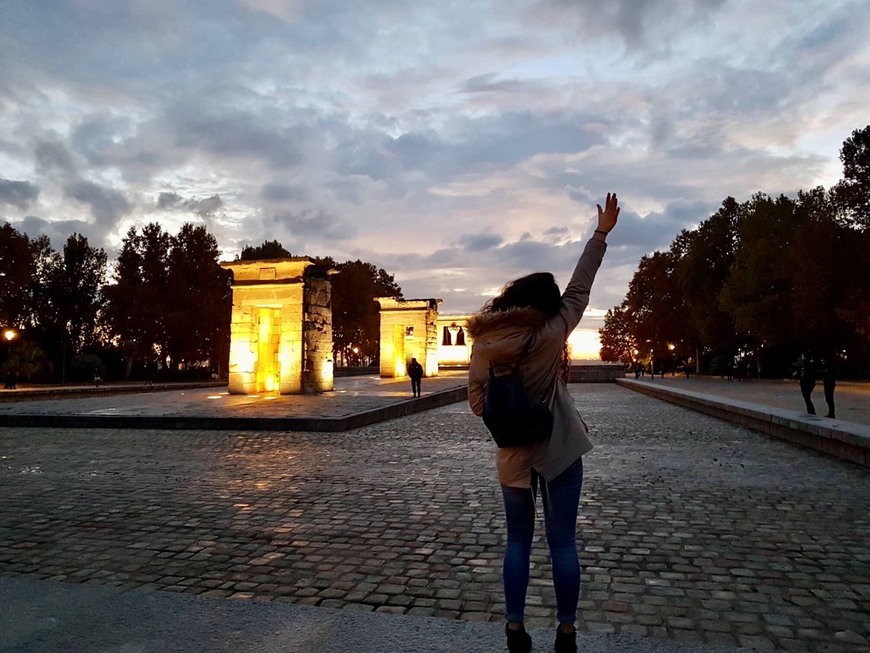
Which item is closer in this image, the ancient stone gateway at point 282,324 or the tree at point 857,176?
the ancient stone gateway at point 282,324

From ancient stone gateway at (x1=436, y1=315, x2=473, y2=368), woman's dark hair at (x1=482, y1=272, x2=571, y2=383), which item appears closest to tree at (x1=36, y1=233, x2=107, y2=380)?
ancient stone gateway at (x1=436, y1=315, x2=473, y2=368)

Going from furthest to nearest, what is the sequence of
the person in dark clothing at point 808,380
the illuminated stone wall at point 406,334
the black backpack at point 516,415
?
the illuminated stone wall at point 406,334 → the person in dark clothing at point 808,380 → the black backpack at point 516,415

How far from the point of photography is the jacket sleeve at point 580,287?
3115mm

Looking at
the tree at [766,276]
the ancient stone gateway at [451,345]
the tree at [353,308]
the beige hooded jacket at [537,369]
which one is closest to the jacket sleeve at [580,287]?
the beige hooded jacket at [537,369]

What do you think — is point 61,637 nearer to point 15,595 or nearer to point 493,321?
point 15,595

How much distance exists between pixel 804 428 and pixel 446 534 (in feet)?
26.9

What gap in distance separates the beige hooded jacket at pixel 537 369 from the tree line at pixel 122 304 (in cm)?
4028

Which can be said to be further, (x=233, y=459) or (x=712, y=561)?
(x=233, y=459)

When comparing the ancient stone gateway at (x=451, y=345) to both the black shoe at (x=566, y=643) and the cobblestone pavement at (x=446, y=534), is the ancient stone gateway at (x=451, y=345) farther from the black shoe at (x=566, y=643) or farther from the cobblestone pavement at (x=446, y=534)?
the black shoe at (x=566, y=643)

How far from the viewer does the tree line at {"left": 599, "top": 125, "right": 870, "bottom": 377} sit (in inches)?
1139

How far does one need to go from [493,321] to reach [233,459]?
7.17 m

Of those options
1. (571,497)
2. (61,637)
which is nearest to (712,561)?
(571,497)

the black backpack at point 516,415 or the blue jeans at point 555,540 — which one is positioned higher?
the black backpack at point 516,415

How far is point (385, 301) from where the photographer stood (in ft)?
117
